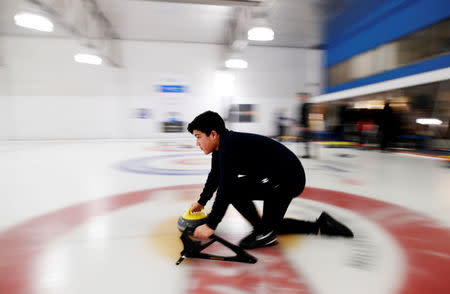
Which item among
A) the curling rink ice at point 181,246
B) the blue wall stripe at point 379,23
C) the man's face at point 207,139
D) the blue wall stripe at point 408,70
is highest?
the blue wall stripe at point 379,23

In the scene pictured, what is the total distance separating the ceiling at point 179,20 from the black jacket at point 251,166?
25.1 feet

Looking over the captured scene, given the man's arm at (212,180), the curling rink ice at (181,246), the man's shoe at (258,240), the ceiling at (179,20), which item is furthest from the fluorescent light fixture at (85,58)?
the man's shoe at (258,240)

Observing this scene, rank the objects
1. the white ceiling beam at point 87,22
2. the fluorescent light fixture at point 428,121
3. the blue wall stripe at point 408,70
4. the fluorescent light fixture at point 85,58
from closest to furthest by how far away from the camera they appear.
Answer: the fluorescent light fixture at point 428,121
the blue wall stripe at point 408,70
the white ceiling beam at point 87,22
the fluorescent light fixture at point 85,58

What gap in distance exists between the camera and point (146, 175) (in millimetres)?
4238

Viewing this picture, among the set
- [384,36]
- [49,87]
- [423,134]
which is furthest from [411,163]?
[49,87]

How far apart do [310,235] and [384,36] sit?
1105cm

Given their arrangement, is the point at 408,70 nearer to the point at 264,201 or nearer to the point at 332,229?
the point at 332,229

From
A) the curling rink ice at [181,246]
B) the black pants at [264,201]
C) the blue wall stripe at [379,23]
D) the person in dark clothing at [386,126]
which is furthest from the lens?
the blue wall stripe at [379,23]

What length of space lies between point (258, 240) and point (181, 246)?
572 millimetres

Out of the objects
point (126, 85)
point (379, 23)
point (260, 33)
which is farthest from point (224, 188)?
point (126, 85)

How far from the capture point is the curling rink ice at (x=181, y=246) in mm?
1415

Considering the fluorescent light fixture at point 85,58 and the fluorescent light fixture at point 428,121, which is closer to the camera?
the fluorescent light fixture at point 428,121

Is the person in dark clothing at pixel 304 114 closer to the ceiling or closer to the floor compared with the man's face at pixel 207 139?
closer to the ceiling

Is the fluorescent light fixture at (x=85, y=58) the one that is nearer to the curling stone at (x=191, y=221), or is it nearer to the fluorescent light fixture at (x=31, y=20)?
the fluorescent light fixture at (x=31, y=20)
